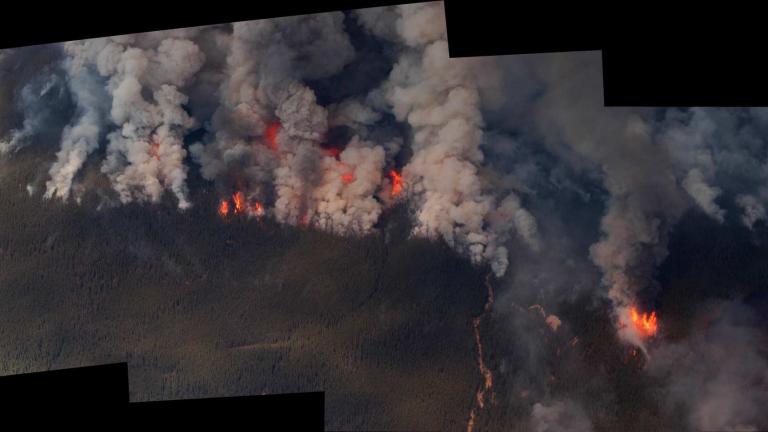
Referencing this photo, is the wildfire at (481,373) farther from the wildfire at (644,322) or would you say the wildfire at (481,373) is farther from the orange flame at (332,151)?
the orange flame at (332,151)

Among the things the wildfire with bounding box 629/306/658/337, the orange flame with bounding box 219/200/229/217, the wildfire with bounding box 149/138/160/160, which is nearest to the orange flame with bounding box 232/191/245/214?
the orange flame with bounding box 219/200/229/217

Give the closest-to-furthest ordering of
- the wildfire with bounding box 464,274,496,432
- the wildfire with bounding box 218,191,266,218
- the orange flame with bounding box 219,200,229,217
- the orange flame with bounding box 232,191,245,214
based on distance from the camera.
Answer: the wildfire with bounding box 464,274,496,432
the orange flame with bounding box 232,191,245,214
the wildfire with bounding box 218,191,266,218
the orange flame with bounding box 219,200,229,217

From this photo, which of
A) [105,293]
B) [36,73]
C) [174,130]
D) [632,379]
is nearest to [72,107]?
[36,73]

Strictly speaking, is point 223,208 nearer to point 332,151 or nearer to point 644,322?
point 332,151

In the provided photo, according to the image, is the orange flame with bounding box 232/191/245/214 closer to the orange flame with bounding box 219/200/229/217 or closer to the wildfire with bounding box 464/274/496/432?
Answer: the orange flame with bounding box 219/200/229/217

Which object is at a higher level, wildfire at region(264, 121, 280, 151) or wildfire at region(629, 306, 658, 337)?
wildfire at region(264, 121, 280, 151)
